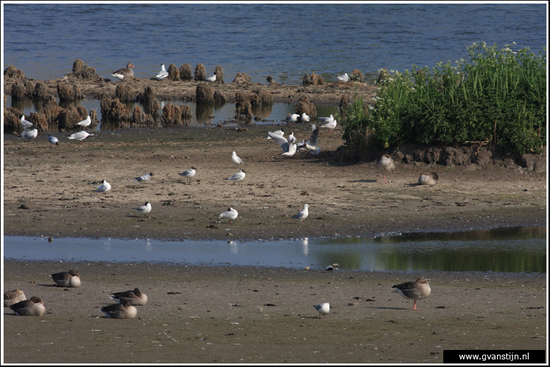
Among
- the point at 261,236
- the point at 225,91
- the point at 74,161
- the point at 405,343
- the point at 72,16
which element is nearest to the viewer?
the point at 405,343

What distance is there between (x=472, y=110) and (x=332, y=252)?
745cm

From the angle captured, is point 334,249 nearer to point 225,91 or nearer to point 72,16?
point 225,91

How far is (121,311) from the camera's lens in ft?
30.0

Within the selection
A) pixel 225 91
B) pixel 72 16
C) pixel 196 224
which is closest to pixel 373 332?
pixel 196 224

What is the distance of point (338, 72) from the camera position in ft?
145

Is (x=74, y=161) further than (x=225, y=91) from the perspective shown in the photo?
No

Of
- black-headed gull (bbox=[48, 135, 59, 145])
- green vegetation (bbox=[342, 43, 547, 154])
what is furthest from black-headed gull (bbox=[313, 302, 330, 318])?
black-headed gull (bbox=[48, 135, 59, 145])

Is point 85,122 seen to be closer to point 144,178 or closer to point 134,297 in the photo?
point 144,178

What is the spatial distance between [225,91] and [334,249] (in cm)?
2249

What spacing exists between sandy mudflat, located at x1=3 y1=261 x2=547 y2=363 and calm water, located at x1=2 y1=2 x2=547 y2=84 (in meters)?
28.6

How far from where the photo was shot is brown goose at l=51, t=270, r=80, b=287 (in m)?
10.6

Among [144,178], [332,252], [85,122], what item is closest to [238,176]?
[144,178]

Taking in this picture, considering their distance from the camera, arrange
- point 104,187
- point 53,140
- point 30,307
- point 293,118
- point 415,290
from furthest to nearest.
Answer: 1. point 293,118
2. point 53,140
3. point 104,187
4. point 415,290
5. point 30,307

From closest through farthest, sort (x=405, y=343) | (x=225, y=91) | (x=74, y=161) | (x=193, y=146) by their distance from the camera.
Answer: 1. (x=405, y=343)
2. (x=74, y=161)
3. (x=193, y=146)
4. (x=225, y=91)
